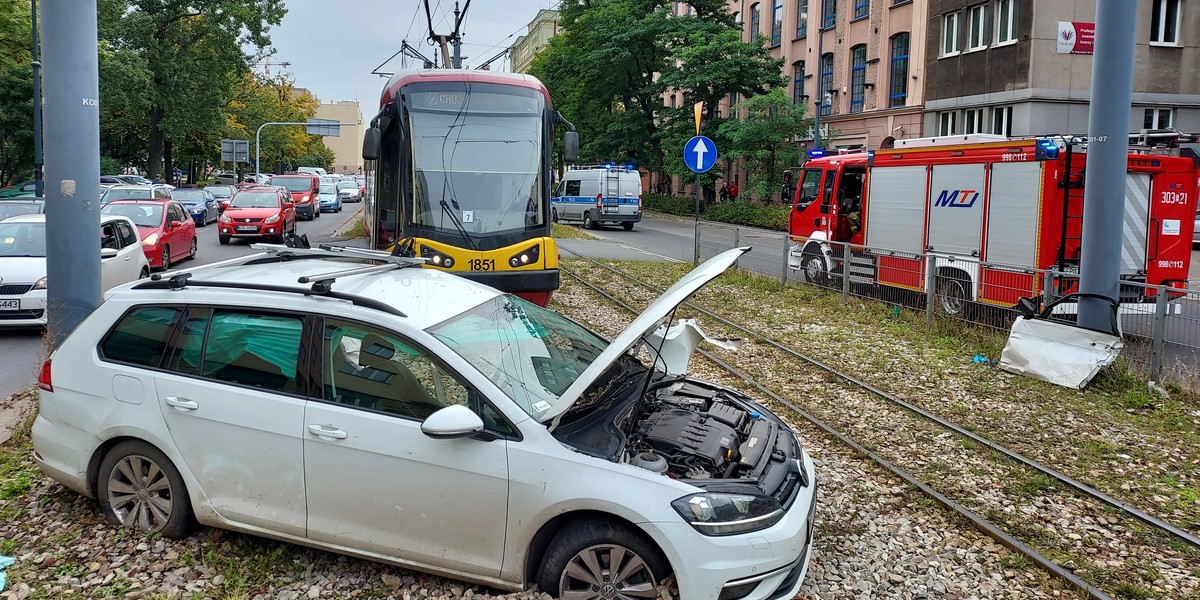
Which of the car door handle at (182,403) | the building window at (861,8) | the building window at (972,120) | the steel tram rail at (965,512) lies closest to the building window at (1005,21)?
the building window at (972,120)

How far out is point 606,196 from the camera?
119 feet

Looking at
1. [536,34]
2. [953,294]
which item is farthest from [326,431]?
[536,34]

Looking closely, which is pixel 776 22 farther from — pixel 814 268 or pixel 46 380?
→ pixel 46 380

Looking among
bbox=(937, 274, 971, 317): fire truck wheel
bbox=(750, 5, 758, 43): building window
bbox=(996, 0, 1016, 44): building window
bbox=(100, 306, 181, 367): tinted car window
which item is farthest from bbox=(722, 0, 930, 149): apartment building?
Result: bbox=(100, 306, 181, 367): tinted car window

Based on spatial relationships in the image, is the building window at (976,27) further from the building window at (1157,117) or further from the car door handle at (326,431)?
the car door handle at (326,431)

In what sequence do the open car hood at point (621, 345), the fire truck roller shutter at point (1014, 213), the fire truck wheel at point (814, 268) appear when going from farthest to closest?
the fire truck wheel at point (814, 268)
the fire truck roller shutter at point (1014, 213)
the open car hood at point (621, 345)

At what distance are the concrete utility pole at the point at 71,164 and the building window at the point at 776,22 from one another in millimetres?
41054

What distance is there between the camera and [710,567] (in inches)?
157

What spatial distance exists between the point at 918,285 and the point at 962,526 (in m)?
8.49

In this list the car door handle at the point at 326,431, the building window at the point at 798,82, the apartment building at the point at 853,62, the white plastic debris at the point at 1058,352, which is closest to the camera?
the car door handle at the point at 326,431

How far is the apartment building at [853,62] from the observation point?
35.2 m

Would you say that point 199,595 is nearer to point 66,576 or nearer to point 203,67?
point 66,576

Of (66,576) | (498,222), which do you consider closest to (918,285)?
(498,222)

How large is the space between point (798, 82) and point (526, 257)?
35030 mm
